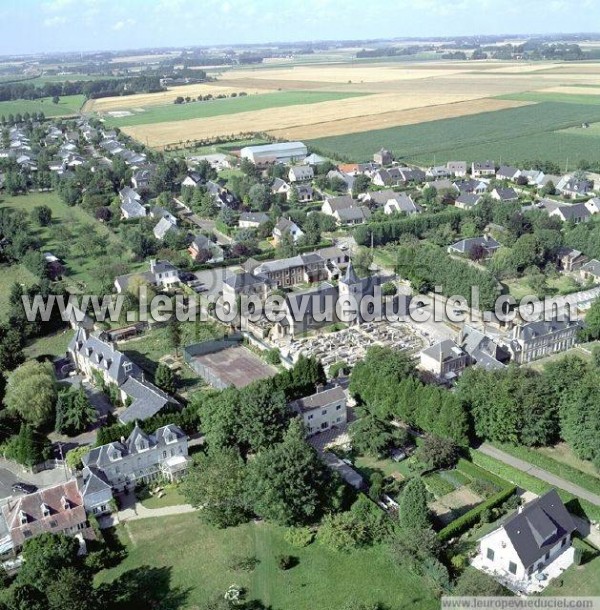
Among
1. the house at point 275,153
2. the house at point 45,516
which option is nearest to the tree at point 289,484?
the house at point 45,516

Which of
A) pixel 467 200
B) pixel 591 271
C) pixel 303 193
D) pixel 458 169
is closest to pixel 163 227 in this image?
pixel 303 193

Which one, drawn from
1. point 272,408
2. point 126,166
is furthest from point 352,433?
point 126,166

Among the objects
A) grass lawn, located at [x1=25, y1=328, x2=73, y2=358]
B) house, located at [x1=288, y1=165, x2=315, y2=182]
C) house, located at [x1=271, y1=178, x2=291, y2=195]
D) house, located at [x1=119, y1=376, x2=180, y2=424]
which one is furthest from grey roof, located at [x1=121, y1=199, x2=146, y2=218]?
house, located at [x1=119, y1=376, x2=180, y2=424]

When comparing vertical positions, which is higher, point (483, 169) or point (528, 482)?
point (483, 169)

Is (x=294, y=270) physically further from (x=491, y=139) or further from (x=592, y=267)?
(x=491, y=139)

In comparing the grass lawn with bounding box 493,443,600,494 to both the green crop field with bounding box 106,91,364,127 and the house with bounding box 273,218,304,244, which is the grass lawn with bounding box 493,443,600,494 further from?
the green crop field with bounding box 106,91,364,127

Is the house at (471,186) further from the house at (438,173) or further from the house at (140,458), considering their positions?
the house at (140,458)
